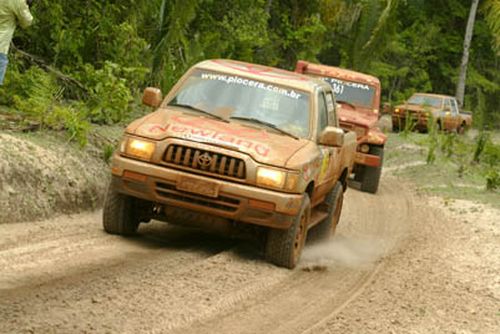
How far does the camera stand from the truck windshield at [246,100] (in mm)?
9789

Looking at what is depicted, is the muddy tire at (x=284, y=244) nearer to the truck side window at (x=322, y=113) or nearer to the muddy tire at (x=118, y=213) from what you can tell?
the truck side window at (x=322, y=113)

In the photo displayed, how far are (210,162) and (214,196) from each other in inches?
12.1

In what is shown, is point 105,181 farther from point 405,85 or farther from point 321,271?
point 405,85

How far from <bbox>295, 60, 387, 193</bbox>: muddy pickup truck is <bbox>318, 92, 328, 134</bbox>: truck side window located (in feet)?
22.3

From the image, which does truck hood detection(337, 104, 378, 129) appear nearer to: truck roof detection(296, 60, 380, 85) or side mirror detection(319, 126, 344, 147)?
truck roof detection(296, 60, 380, 85)

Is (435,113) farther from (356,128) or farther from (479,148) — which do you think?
(356,128)

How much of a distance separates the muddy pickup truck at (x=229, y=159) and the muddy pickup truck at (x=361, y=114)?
7.24 meters

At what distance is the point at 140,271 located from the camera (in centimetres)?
789

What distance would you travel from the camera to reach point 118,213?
9.34 metres

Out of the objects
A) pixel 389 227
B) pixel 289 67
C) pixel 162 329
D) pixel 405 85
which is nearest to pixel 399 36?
pixel 405 85

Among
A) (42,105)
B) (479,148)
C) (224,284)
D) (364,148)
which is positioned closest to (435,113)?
(479,148)

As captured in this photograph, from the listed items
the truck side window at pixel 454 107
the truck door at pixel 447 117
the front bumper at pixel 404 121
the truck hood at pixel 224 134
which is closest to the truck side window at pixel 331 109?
the truck hood at pixel 224 134

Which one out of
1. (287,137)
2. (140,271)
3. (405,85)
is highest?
(287,137)

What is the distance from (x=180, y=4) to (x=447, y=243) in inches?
291
